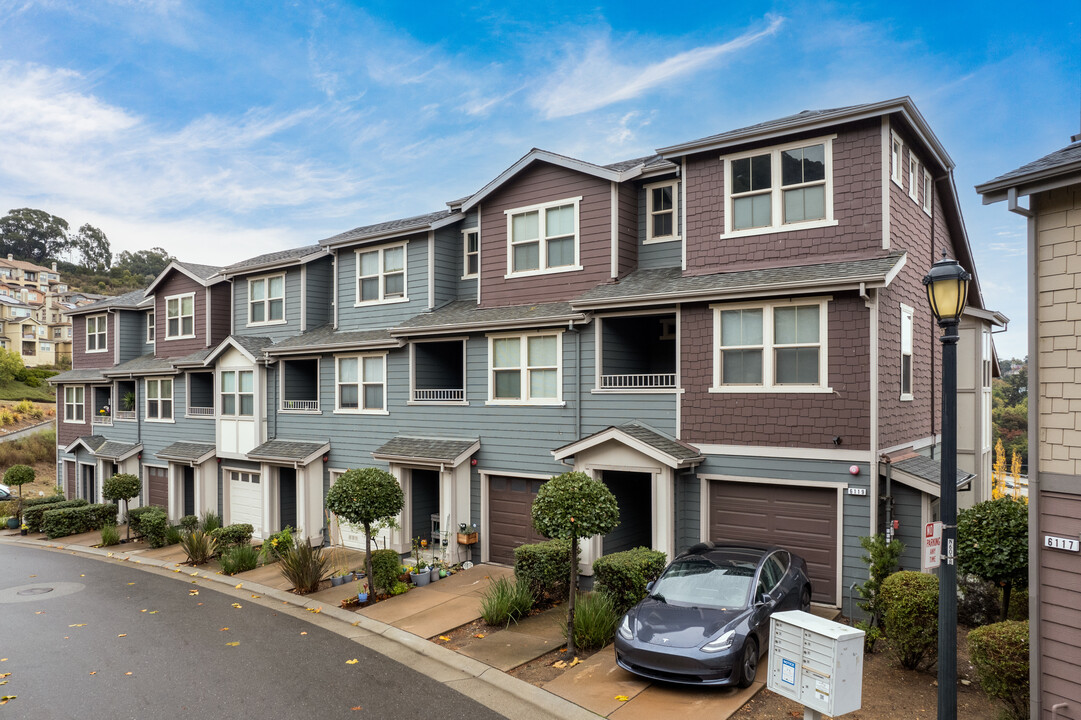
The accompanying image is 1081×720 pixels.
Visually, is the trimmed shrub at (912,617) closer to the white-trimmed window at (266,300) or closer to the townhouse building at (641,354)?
the townhouse building at (641,354)

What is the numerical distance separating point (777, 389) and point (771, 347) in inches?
31.0

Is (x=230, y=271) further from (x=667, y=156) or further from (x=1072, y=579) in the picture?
(x=1072, y=579)

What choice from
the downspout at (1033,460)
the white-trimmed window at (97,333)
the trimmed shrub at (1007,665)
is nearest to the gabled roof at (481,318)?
the downspout at (1033,460)

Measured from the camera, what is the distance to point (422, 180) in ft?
150

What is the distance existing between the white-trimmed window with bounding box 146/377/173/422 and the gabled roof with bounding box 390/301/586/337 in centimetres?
1335

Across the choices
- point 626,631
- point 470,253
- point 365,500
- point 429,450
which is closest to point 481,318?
point 470,253

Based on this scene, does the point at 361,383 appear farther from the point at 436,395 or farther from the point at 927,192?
the point at 927,192

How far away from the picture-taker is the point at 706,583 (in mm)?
9422

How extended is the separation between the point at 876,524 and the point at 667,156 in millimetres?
8169

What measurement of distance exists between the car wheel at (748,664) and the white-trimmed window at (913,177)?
9.74 metres

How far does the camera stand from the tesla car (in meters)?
8.23

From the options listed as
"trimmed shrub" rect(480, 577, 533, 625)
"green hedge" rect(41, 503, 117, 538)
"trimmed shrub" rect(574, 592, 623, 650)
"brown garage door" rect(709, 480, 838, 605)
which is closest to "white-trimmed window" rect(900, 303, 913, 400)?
"brown garage door" rect(709, 480, 838, 605)

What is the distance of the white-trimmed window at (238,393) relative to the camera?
21.9 m

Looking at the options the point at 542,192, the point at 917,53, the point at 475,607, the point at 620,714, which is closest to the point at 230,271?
the point at 542,192
